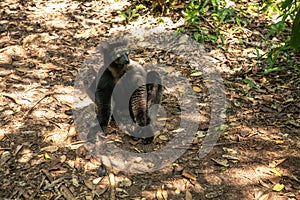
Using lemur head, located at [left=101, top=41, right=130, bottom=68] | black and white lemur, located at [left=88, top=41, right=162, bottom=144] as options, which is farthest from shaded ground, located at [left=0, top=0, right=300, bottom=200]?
lemur head, located at [left=101, top=41, right=130, bottom=68]

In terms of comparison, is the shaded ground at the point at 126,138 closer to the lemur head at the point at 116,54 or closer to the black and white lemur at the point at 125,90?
the black and white lemur at the point at 125,90

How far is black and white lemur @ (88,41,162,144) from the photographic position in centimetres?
332

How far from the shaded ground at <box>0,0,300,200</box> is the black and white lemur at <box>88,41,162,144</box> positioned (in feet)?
0.58

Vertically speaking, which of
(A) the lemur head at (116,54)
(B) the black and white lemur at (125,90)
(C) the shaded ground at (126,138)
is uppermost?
(A) the lemur head at (116,54)

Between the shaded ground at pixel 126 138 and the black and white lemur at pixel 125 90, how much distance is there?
176 millimetres

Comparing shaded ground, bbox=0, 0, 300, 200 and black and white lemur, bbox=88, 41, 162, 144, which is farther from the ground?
black and white lemur, bbox=88, 41, 162, 144

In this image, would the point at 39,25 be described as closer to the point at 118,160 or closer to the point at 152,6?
the point at 152,6

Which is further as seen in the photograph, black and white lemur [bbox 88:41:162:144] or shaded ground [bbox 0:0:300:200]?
black and white lemur [bbox 88:41:162:144]

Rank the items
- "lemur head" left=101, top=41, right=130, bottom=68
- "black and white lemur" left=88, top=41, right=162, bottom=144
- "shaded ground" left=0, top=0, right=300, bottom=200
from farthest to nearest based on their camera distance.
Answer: "black and white lemur" left=88, top=41, right=162, bottom=144
"lemur head" left=101, top=41, right=130, bottom=68
"shaded ground" left=0, top=0, right=300, bottom=200

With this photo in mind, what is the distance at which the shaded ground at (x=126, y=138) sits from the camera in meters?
3.10

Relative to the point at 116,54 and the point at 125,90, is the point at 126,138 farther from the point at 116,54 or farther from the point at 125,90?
the point at 116,54

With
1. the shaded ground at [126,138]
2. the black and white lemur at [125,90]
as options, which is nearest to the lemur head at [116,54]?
the black and white lemur at [125,90]

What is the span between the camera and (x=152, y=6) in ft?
18.3

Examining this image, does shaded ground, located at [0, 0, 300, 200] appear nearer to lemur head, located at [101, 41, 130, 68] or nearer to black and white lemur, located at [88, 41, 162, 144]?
black and white lemur, located at [88, 41, 162, 144]
